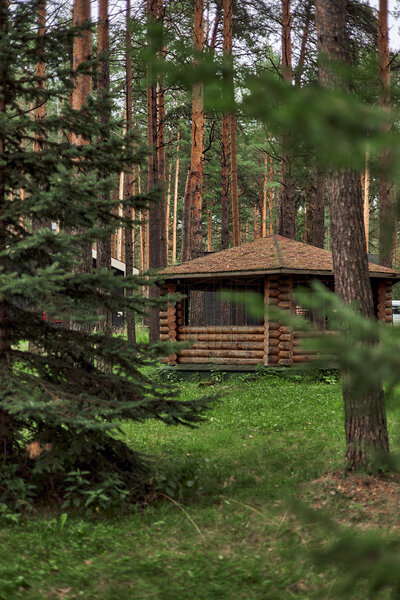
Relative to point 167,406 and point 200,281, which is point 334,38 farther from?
point 200,281

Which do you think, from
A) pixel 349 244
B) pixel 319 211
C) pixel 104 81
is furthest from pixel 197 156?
pixel 349 244

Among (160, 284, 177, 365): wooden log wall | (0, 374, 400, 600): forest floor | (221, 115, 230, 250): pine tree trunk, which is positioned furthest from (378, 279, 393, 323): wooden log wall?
(0, 374, 400, 600): forest floor

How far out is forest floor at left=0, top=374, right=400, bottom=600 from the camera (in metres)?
4.55

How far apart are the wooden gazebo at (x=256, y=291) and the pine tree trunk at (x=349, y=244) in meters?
7.01

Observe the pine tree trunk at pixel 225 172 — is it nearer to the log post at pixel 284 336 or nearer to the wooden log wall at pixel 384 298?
the wooden log wall at pixel 384 298

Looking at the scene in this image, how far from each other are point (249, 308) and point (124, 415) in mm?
5244

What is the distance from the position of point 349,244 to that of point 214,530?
156 inches

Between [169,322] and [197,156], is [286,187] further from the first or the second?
[169,322]

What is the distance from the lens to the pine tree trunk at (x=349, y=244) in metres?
7.04

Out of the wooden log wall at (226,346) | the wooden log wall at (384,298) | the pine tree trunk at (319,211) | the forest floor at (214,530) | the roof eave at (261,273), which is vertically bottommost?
the forest floor at (214,530)

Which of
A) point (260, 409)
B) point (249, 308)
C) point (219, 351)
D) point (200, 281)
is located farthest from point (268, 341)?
point (249, 308)

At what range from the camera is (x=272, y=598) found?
4.43 m

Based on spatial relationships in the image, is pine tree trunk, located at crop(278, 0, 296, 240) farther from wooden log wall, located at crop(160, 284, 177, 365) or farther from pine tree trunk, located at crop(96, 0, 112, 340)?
pine tree trunk, located at crop(96, 0, 112, 340)

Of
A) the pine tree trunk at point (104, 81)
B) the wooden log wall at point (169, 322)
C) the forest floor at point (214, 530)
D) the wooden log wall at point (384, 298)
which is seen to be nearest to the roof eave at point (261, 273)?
the wooden log wall at point (384, 298)
